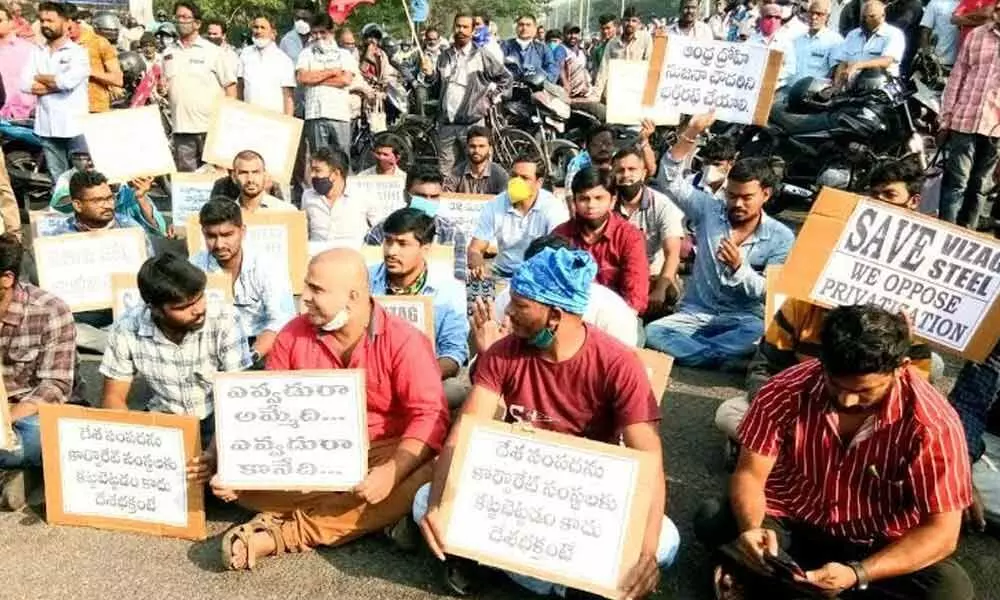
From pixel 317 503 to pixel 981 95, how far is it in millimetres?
5448

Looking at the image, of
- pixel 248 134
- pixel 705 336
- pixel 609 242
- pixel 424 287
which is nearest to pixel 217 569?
pixel 424 287

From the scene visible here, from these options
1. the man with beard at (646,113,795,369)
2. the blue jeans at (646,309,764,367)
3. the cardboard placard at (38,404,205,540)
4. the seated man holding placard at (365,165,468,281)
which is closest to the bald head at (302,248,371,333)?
the cardboard placard at (38,404,205,540)

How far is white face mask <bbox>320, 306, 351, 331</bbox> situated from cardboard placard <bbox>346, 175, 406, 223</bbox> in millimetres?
3491

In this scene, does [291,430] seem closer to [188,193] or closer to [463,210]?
[463,210]

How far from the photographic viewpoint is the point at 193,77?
8.48m

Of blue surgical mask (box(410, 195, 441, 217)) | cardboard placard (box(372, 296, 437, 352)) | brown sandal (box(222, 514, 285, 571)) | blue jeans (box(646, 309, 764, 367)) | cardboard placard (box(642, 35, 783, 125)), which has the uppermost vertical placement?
cardboard placard (box(642, 35, 783, 125))

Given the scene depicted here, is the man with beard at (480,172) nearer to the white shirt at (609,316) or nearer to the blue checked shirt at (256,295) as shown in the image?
the blue checked shirt at (256,295)

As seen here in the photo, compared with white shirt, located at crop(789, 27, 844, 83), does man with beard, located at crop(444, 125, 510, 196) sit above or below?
below

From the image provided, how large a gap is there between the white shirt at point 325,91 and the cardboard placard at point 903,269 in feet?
19.4

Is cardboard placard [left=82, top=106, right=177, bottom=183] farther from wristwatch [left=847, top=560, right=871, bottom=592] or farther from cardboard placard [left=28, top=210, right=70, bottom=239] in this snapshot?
wristwatch [left=847, top=560, right=871, bottom=592]

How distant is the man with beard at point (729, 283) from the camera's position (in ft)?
17.3

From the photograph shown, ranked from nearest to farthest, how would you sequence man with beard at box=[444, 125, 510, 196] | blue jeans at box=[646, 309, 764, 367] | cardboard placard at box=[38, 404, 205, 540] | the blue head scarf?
the blue head scarf < cardboard placard at box=[38, 404, 205, 540] < blue jeans at box=[646, 309, 764, 367] < man with beard at box=[444, 125, 510, 196]

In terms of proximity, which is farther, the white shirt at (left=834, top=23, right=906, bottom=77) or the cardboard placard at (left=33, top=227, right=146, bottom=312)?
the white shirt at (left=834, top=23, right=906, bottom=77)

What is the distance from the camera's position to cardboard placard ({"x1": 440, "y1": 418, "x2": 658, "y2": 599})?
2951 mm
